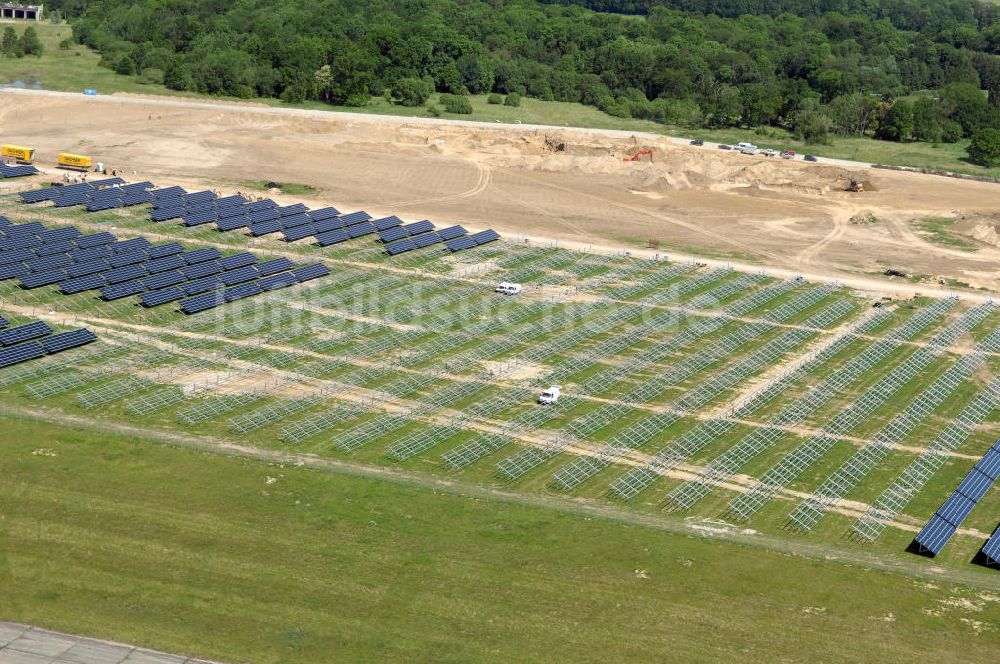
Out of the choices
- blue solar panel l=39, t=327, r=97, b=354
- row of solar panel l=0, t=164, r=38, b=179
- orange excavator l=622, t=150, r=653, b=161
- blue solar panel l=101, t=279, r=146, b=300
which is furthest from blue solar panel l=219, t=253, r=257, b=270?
orange excavator l=622, t=150, r=653, b=161

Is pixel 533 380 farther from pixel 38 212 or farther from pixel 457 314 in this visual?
pixel 38 212

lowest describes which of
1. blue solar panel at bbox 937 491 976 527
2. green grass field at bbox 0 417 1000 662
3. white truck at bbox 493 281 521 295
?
green grass field at bbox 0 417 1000 662

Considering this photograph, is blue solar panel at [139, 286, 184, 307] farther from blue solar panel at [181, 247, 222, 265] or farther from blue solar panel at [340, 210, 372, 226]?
blue solar panel at [340, 210, 372, 226]

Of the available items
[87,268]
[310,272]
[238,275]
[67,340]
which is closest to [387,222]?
[310,272]

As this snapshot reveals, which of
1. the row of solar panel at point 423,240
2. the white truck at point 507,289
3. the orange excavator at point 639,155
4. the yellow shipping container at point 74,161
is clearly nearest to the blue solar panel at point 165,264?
the row of solar panel at point 423,240

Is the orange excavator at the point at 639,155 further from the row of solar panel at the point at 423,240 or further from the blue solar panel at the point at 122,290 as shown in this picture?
the blue solar panel at the point at 122,290
